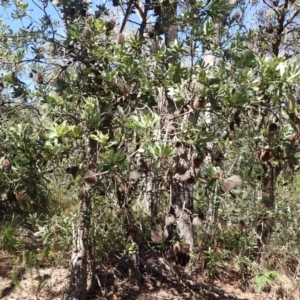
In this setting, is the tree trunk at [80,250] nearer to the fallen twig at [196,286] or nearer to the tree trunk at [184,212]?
the fallen twig at [196,286]

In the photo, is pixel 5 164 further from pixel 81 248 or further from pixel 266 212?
pixel 266 212

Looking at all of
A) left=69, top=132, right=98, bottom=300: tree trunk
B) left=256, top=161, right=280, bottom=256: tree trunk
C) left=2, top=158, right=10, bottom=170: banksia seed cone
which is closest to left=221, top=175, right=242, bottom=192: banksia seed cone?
left=69, top=132, right=98, bottom=300: tree trunk

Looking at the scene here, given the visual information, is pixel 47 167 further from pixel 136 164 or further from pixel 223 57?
pixel 223 57

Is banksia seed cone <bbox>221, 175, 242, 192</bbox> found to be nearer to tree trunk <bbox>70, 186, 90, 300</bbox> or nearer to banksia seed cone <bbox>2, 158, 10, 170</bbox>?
tree trunk <bbox>70, 186, 90, 300</bbox>

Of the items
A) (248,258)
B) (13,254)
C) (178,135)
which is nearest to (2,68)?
(178,135)

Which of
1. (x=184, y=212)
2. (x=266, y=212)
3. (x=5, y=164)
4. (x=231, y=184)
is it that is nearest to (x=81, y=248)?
(x=5, y=164)

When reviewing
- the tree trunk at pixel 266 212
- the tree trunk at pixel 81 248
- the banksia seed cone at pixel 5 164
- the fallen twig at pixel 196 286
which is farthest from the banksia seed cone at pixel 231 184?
the tree trunk at pixel 266 212

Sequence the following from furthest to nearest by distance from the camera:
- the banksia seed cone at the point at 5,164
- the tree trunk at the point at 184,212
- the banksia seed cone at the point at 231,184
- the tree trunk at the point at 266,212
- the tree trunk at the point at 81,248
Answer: the tree trunk at the point at 266,212 < the tree trunk at the point at 184,212 < the tree trunk at the point at 81,248 < the banksia seed cone at the point at 5,164 < the banksia seed cone at the point at 231,184

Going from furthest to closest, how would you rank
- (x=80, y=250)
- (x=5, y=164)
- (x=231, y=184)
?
(x=80, y=250) → (x=5, y=164) → (x=231, y=184)

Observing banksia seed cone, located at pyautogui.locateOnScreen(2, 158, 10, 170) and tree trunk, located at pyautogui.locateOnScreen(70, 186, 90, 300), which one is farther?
tree trunk, located at pyautogui.locateOnScreen(70, 186, 90, 300)

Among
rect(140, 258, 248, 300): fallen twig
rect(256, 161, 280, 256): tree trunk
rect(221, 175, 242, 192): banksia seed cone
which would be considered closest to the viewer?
rect(221, 175, 242, 192): banksia seed cone

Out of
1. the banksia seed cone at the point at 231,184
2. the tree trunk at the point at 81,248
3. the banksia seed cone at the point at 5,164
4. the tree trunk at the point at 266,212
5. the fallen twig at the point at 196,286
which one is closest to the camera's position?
the banksia seed cone at the point at 231,184

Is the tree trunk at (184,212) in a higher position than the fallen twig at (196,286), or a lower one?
higher

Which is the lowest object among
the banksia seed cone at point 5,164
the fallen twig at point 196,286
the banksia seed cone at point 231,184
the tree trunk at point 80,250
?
the fallen twig at point 196,286
